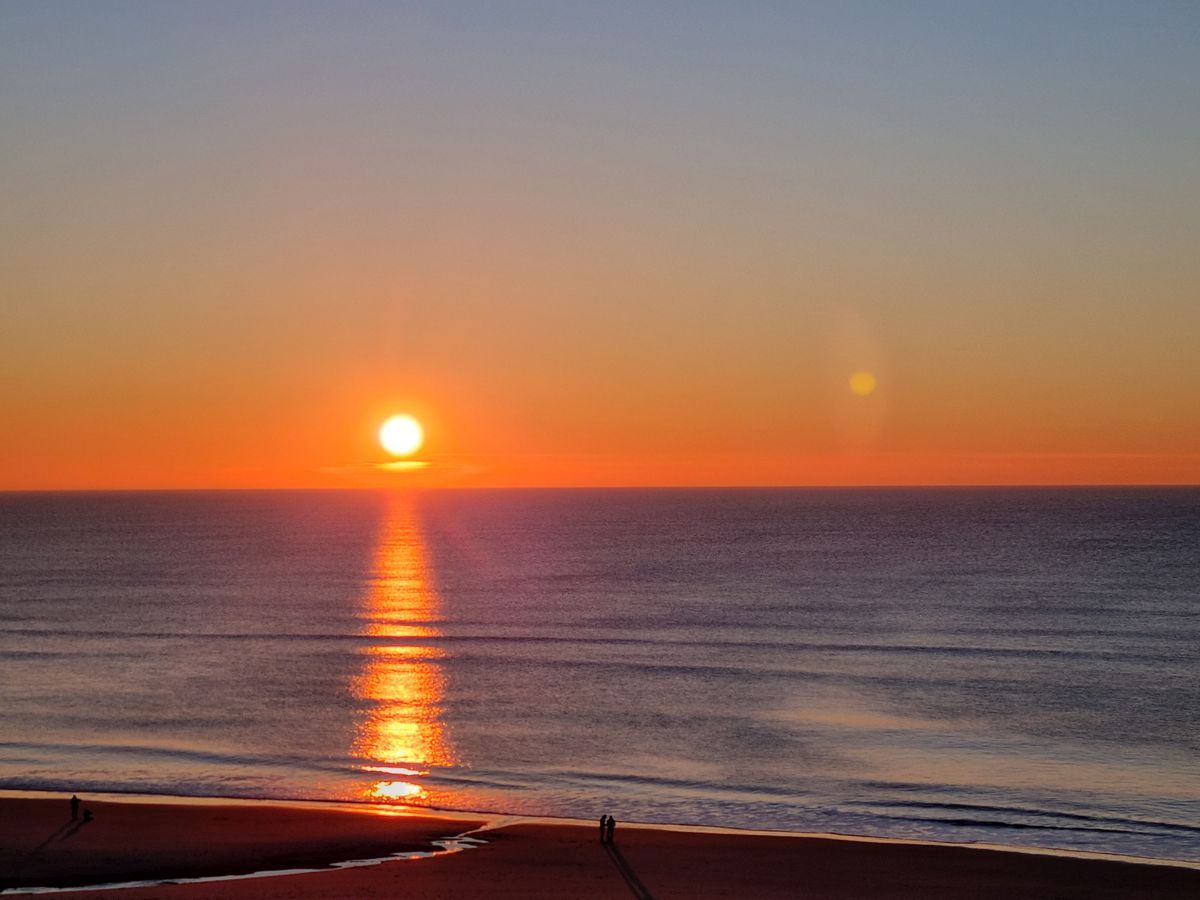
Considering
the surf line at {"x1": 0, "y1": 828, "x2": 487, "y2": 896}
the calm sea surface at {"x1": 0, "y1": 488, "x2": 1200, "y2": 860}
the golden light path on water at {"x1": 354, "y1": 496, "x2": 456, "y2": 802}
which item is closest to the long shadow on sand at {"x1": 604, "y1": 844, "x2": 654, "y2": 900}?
the surf line at {"x1": 0, "y1": 828, "x2": 487, "y2": 896}

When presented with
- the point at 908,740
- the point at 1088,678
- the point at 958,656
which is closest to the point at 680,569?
the point at 958,656

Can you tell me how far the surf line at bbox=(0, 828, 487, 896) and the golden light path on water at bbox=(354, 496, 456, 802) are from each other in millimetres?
5937

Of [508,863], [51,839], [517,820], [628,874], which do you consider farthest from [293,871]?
[628,874]

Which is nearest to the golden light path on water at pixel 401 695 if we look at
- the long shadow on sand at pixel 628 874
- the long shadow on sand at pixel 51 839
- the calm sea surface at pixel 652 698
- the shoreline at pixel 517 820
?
the calm sea surface at pixel 652 698

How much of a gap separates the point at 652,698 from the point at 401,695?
1092 centimetres

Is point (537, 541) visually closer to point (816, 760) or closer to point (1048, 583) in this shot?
point (1048, 583)

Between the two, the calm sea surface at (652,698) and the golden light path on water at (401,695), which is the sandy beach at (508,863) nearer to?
the calm sea surface at (652,698)

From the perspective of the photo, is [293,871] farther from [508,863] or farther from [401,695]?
[401,695]

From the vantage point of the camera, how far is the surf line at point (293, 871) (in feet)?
80.5

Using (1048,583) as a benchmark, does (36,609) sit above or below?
below

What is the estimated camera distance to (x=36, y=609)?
270ft

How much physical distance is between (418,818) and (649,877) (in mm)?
8158

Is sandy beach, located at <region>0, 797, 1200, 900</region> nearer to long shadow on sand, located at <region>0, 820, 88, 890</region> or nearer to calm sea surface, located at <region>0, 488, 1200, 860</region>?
long shadow on sand, located at <region>0, 820, 88, 890</region>

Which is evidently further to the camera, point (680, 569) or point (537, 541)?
point (537, 541)
